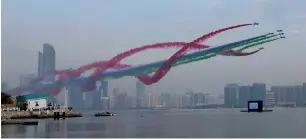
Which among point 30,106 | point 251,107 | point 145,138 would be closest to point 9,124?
point 145,138

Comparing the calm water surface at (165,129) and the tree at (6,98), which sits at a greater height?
the tree at (6,98)

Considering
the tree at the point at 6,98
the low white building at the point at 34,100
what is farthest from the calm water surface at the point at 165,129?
the low white building at the point at 34,100

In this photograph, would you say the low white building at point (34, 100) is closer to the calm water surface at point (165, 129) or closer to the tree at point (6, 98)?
the tree at point (6, 98)

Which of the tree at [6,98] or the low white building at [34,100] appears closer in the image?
the tree at [6,98]

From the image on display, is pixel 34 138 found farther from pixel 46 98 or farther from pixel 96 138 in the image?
pixel 46 98

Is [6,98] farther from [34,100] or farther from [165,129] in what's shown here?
[165,129]

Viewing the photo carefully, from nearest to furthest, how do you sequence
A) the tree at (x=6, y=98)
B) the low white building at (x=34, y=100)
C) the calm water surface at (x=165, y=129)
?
1. the calm water surface at (x=165, y=129)
2. the tree at (x=6, y=98)
3. the low white building at (x=34, y=100)

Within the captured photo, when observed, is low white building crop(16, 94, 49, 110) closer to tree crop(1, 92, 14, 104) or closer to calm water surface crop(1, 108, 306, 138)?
tree crop(1, 92, 14, 104)

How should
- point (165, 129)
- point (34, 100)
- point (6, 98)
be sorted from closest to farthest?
point (165, 129) < point (6, 98) < point (34, 100)

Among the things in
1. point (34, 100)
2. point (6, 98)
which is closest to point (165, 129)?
point (6, 98)

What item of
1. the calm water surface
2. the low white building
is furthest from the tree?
the calm water surface

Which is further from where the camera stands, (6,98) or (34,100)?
(34,100)

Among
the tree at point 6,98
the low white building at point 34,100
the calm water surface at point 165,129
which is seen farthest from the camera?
the low white building at point 34,100
